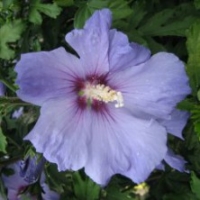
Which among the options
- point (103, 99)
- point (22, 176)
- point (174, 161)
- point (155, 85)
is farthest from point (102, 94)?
point (22, 176)

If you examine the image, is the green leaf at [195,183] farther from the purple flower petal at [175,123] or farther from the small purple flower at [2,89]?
the small purple flower at [2,89]

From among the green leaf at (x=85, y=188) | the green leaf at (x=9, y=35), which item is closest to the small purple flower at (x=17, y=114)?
the green leaf at (x=85, y=188)

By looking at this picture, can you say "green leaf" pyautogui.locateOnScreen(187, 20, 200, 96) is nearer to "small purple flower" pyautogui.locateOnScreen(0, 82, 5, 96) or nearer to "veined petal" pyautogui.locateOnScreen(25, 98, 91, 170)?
"veined petal" pyautogui.locateOnScreen(25, 98, 91, 170)

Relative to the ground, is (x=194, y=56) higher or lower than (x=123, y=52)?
lower

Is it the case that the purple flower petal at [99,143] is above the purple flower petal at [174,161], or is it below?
above

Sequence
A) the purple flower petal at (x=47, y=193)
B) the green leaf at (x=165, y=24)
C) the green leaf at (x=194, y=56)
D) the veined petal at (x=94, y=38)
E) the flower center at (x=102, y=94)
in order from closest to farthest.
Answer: the veined petal at (x=94, y=38)
the flower center at (x=102, y=94)
the green leaf at (x=194, y=56)
the green leaf at (x=165, y=24)
the purple flower petal at (x=47, y=193)

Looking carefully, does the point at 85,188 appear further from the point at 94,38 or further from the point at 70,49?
the point at 94,38

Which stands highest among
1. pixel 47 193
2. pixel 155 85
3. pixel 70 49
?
pixel 155 85
